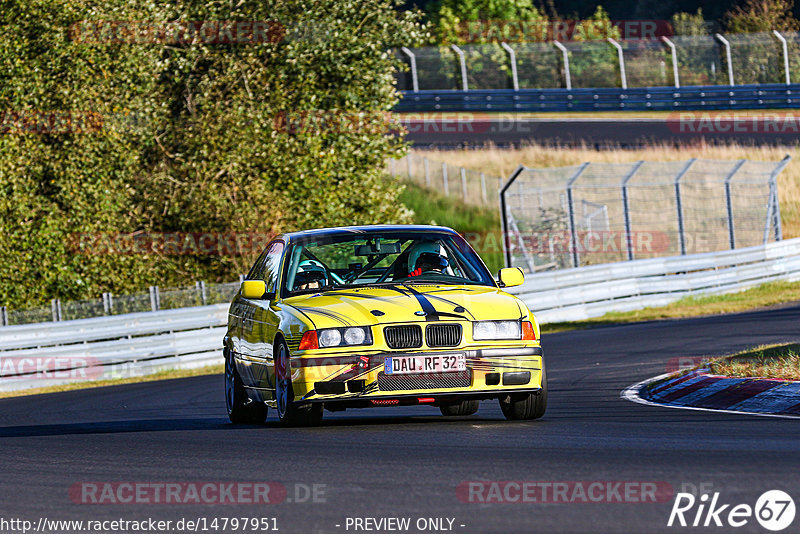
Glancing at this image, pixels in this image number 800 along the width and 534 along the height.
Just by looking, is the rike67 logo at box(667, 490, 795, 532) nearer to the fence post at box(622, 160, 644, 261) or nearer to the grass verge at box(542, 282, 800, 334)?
the grass verge at box(542, 282, 800, 334)

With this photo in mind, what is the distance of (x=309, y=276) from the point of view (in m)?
11.0

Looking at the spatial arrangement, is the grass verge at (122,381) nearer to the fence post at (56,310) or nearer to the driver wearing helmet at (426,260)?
the fence post at (56,310)

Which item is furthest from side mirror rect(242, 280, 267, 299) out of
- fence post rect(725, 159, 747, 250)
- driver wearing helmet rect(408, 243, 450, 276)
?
fence post rect(725, 159, 747, 250)

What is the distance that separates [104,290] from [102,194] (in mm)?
1903

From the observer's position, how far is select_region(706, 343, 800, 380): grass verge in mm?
11586

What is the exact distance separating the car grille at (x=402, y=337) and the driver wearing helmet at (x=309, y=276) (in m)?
1.23

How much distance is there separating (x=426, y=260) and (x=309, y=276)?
36.8 inches

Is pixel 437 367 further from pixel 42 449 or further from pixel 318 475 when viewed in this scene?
pixel 42 449

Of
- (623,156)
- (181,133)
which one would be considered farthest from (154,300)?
(623,156)

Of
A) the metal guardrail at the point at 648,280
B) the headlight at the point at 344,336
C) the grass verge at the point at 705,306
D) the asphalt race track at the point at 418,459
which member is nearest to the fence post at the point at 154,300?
the metal guardrail at the point at 648,280

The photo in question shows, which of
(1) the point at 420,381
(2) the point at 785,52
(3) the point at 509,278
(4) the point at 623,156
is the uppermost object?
(2) the point at 785,52

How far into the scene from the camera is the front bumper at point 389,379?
966 cm

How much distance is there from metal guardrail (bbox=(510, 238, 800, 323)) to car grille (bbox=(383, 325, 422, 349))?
16543mm

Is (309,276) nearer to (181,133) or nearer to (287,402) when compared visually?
(287,402)
